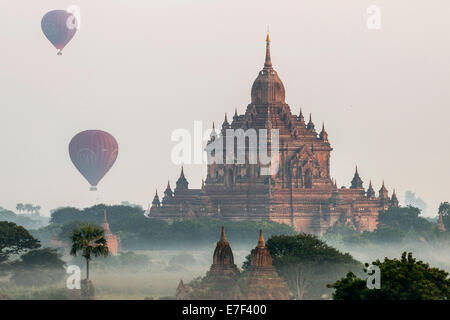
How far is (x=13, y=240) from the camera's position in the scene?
172 metres

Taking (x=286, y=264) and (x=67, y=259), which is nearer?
(x=286, y=264)

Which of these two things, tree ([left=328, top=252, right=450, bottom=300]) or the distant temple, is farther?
the distant temple

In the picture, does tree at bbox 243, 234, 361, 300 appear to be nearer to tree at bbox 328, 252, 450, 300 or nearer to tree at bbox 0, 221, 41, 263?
tree at bbox 0, 221, 41, 263

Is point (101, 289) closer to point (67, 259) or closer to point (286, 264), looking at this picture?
point (286, 264)

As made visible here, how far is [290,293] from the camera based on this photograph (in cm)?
15275

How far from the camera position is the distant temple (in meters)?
144

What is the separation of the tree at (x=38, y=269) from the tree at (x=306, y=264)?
56.0ft

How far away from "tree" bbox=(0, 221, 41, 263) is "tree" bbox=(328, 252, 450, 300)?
54038 mm

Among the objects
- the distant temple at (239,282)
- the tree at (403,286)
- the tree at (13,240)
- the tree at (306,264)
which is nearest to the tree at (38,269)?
the tree at (13,240)

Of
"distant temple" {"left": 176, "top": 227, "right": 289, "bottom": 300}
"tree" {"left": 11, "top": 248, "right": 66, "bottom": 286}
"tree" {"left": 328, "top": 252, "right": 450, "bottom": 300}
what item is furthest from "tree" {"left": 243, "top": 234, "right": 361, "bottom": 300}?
"tree" {"left": 328, "top": 252, "right": 450, "bottom": 300}

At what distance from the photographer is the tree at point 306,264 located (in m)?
153

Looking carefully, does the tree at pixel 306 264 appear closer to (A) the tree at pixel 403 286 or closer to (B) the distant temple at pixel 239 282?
(B) the distant temple at pixel 239 282
